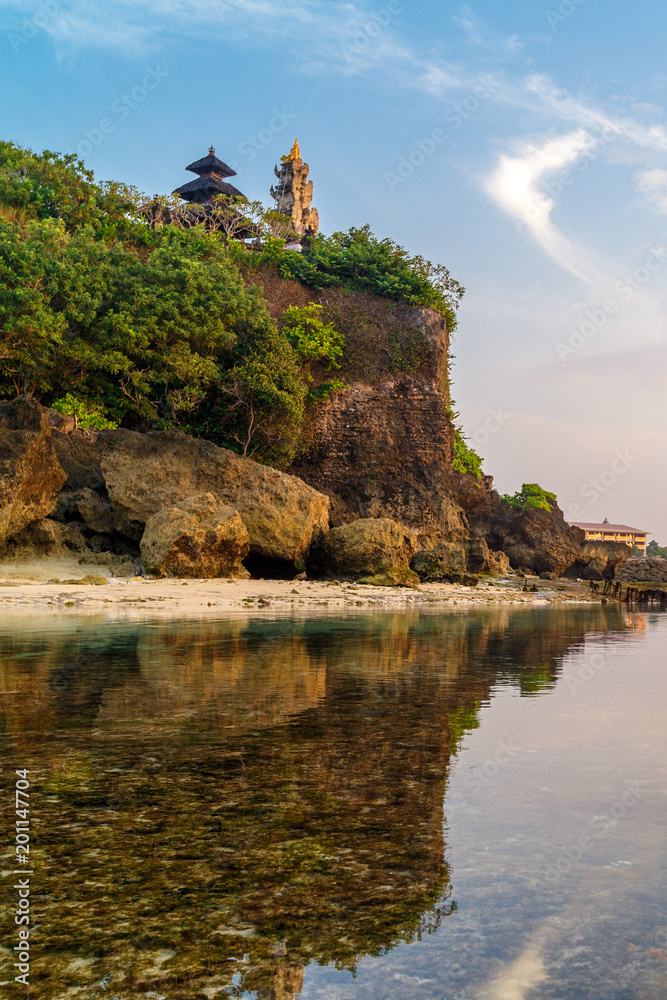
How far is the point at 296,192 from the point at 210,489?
7132 cm

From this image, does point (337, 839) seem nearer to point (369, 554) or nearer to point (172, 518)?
point (172, 518)

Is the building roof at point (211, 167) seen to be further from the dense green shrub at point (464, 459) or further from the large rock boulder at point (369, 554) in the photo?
the large rock boulder at point (369, 554)

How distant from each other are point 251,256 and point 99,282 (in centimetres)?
1409

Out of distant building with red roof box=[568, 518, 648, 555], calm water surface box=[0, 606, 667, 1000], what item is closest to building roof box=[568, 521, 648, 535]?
distant building with red roof box=[568, 518, 648, 555]

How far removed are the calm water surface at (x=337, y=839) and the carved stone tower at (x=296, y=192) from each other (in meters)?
85.2

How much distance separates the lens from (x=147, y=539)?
19.5 m

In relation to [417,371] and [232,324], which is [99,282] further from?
[417,371]

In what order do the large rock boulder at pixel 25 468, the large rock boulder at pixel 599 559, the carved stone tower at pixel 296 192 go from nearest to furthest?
1. the large rock boulder at pixel 25 468
2. the large rock boulder at pixel 599 559
3. the carved stone tower at pixel 296 192

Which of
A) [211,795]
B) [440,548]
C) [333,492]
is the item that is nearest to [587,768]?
→ [211,795]

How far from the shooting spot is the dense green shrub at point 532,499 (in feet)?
144

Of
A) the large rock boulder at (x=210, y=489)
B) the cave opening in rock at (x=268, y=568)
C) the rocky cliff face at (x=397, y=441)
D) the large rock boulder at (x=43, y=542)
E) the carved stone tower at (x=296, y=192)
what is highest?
the carved stone tower at (x=296, y=192)

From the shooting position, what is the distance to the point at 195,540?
62.5ft

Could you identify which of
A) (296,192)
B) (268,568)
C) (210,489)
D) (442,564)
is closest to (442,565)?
(442,564)

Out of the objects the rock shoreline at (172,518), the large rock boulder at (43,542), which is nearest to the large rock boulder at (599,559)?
the rock shoreline at (172,518)
